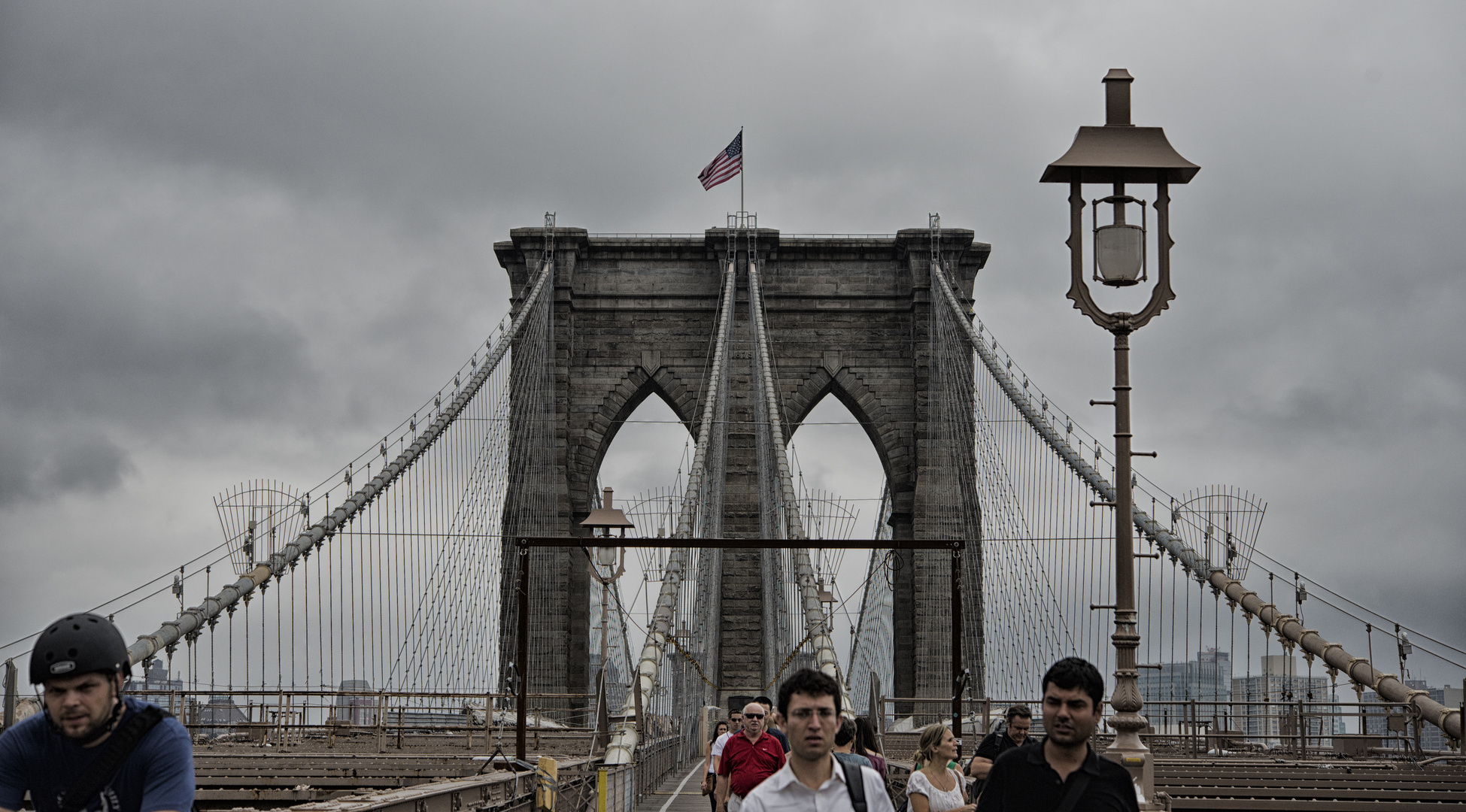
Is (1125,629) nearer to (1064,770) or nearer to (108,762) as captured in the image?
(1064,770)

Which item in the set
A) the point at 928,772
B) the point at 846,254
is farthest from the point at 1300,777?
the point at 846,254

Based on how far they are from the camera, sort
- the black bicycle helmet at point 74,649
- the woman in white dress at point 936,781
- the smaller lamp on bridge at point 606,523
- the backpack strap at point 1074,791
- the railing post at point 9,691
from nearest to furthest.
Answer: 1. the black bicycle helmet at point 74,649
2. the backpack strap at point 1074,791
3. the woman in white dress at point 936,781
4. the railing post at point 9,691
5. the smaller lamp on bridge at point 606,523

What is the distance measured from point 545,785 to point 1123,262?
4829mm

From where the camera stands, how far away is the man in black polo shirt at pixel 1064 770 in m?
3.57

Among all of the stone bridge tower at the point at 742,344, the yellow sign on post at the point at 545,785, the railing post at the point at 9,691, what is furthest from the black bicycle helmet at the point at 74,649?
the stone bridge tower at the point at 742,344

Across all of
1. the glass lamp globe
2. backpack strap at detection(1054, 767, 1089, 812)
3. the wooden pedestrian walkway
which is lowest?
the wooden pedestrian walkway

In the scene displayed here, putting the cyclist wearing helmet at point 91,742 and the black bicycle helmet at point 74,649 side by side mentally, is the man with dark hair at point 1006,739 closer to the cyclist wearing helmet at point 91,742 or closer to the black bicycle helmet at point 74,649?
the cyclist wearing helmet at point 91,742

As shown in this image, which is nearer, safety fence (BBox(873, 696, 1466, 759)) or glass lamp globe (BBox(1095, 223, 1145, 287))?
glass lamp globe (BBox(1095, 223, 1145, 287))

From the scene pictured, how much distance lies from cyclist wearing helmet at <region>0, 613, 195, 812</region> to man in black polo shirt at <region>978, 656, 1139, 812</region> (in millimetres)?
1812

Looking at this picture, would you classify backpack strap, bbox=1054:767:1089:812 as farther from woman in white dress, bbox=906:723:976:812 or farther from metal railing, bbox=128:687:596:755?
metal railing, bbox=128:687:596:755

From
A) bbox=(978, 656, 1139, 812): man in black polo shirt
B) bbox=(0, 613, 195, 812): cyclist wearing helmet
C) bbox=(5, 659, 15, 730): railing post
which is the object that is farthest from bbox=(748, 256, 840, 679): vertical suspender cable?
bbox=(5, 659, 15, 730): railing post

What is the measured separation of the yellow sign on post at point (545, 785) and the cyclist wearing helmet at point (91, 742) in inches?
260

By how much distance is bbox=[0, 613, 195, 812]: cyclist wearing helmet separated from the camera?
3.02 metres

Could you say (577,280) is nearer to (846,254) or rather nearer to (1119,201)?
(846,254)
